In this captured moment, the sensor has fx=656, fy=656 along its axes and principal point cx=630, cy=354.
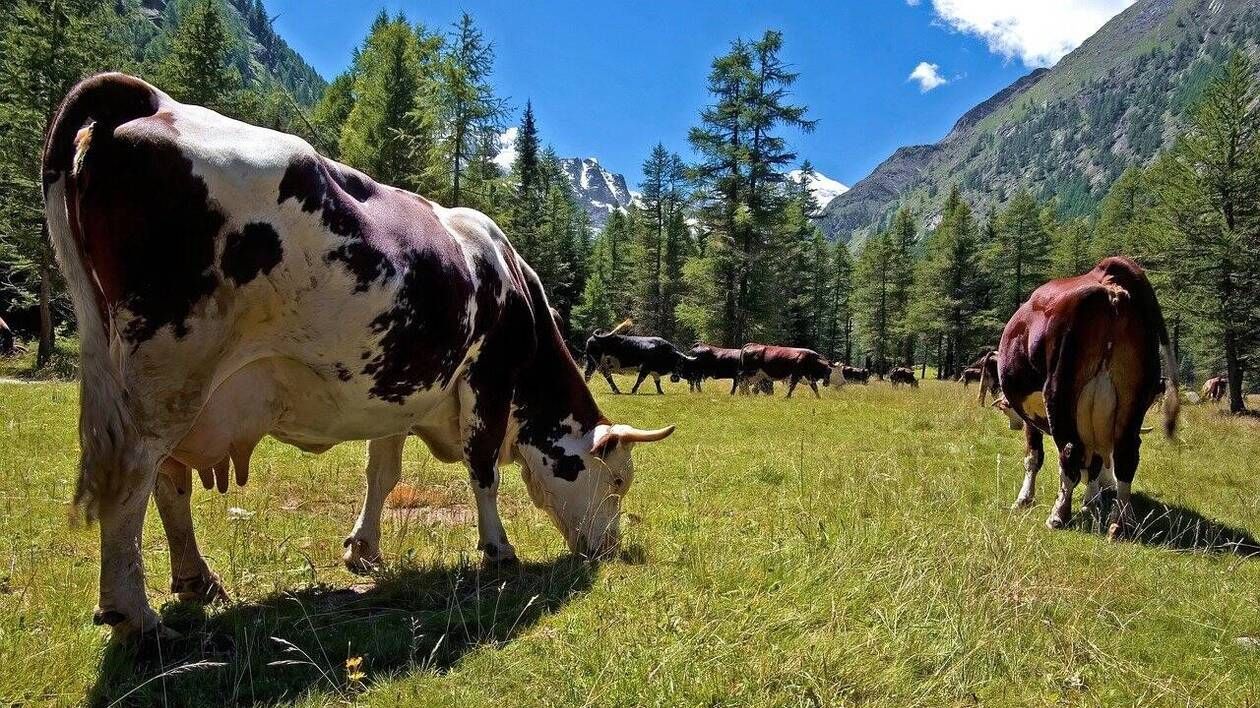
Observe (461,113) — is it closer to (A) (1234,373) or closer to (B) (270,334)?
(B) (270,334)

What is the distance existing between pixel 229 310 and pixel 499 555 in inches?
88.1

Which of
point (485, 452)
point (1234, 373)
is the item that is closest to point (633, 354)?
point (485, 452)

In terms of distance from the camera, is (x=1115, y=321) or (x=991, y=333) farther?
(x=991, y=333)

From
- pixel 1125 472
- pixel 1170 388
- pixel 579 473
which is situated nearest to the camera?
pixel 579 473

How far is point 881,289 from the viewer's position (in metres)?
63.1

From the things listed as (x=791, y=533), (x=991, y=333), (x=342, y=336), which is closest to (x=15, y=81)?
(x=342, y=336)

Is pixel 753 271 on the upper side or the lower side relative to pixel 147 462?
upper

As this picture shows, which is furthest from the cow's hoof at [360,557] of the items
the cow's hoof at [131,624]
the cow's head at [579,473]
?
the cow's hoof at [131,624]

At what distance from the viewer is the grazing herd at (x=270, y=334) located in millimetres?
2568

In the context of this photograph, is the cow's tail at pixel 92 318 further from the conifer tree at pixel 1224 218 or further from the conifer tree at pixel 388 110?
the conifer tree at pixel 1224 218

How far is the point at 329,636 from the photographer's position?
294 cm

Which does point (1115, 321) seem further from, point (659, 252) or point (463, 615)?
point (659, 252)

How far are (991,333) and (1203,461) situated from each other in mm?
45607

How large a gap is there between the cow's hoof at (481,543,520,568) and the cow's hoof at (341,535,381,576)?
0.66m
